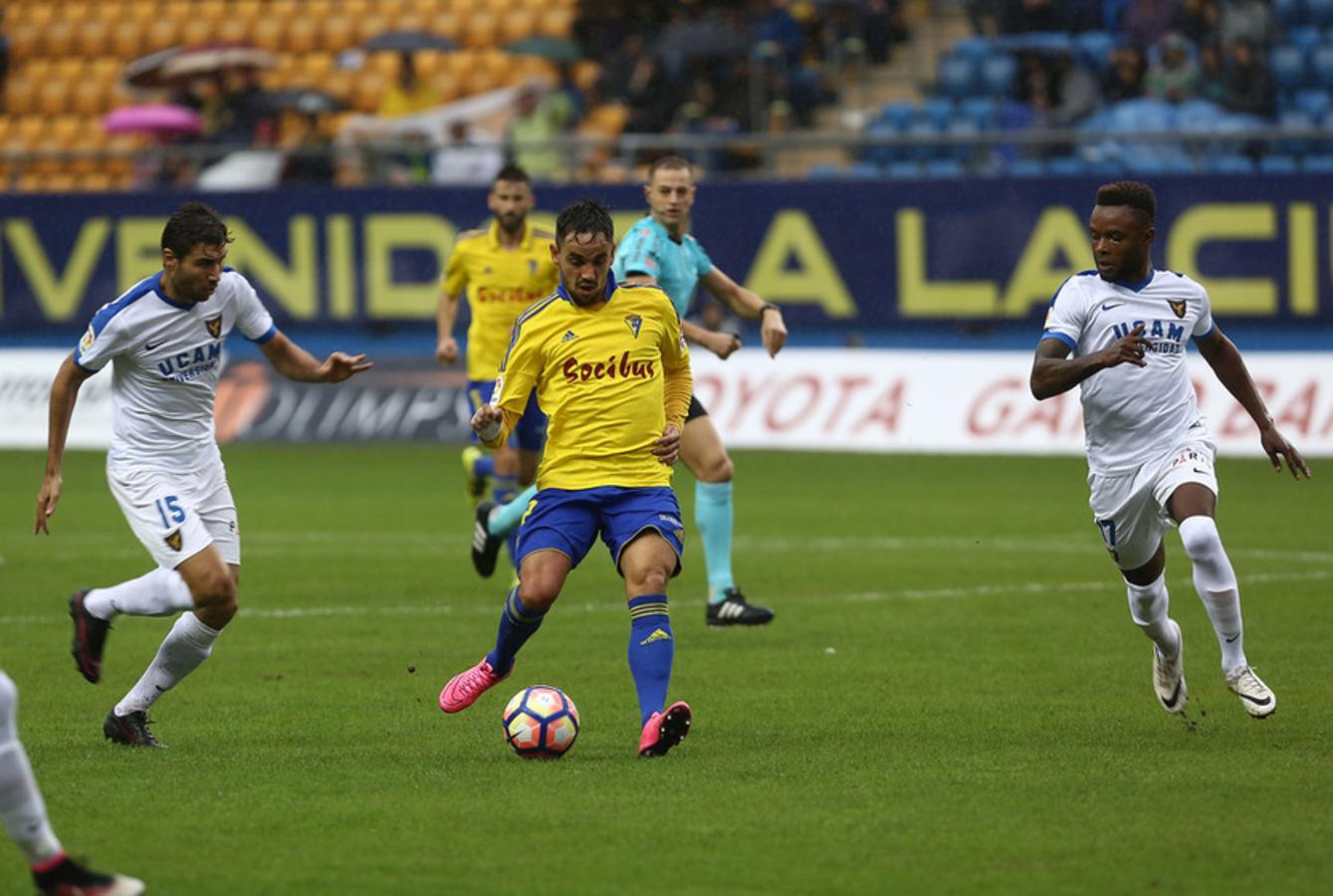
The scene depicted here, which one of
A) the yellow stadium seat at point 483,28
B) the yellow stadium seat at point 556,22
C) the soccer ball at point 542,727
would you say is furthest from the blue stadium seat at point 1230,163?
the soccer ball at point 542,727

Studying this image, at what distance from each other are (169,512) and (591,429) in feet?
5.38

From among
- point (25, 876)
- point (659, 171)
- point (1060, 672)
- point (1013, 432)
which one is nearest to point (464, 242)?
point (659, 171)

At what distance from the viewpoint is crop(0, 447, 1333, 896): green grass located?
260 inches

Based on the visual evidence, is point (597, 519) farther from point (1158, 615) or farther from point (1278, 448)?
point (1278, 448)

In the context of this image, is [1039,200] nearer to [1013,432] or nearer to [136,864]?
[1013,432]

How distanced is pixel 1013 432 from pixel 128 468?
13667 mm

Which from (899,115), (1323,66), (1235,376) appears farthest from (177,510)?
(1323,66)

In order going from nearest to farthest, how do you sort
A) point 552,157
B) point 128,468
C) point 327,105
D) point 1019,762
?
1. point 1019,762
2. point 128,468
3. point 552,157
4. point 327,105

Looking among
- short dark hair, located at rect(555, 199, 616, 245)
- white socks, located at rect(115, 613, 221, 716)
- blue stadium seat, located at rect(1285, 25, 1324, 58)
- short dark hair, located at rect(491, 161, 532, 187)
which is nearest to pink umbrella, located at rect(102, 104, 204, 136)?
blue stadium seat, located at rect(1285, 25, 1324, 58)

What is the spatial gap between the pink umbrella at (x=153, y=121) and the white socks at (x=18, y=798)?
73.8 ft

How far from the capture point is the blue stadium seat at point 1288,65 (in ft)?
78.3

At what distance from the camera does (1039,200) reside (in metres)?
23.4

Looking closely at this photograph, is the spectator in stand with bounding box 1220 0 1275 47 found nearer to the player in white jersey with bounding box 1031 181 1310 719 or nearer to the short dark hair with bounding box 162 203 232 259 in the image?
the player in white jersey with bounding box 1031 181 1310 719

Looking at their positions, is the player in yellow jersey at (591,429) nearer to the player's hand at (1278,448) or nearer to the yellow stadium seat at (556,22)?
the player's hand at (1278,448)
